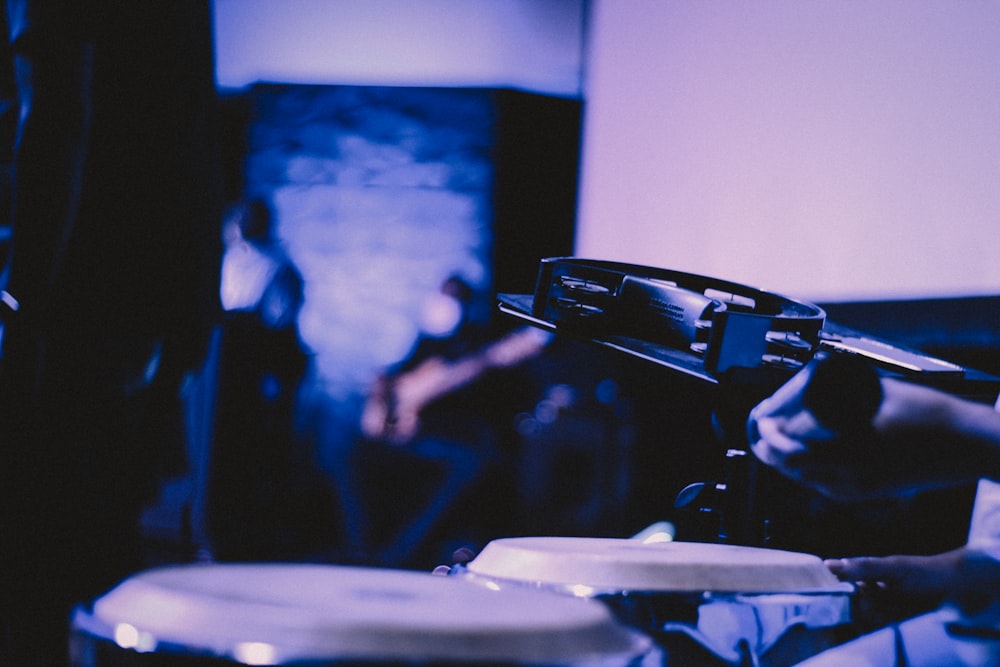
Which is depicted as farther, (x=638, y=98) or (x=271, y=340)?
(x=271, y=340)

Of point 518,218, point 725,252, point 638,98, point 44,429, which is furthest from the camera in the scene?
point 518,218

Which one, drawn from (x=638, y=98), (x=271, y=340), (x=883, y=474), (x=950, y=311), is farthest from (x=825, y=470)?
(x=271, y=340)

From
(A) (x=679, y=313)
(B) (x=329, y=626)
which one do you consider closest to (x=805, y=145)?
(A) (x=679, y=313)

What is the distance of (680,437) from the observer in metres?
2.14

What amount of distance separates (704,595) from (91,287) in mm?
803

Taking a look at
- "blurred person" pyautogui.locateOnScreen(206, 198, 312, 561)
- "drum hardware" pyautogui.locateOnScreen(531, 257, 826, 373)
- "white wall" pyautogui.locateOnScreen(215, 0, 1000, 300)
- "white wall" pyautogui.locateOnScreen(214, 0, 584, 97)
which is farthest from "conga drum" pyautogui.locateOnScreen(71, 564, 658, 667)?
"white wall" pyautogui.locateOnScreen(214, 0, 584, 97)

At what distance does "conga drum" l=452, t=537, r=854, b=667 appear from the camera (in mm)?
952

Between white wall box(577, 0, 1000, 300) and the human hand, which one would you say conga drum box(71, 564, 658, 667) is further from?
white wall box(577, 0, 1000, 300)

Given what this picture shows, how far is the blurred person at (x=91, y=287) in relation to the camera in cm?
114

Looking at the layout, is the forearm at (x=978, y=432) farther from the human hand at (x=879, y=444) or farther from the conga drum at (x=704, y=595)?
the conga drum at (x=704, y=595)

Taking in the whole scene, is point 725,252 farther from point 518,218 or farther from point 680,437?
point 518,218

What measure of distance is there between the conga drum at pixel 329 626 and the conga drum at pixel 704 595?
0.23 meters

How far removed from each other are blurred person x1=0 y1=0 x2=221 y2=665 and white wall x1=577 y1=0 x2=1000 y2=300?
0.94 meters

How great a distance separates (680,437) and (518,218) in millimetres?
3144
